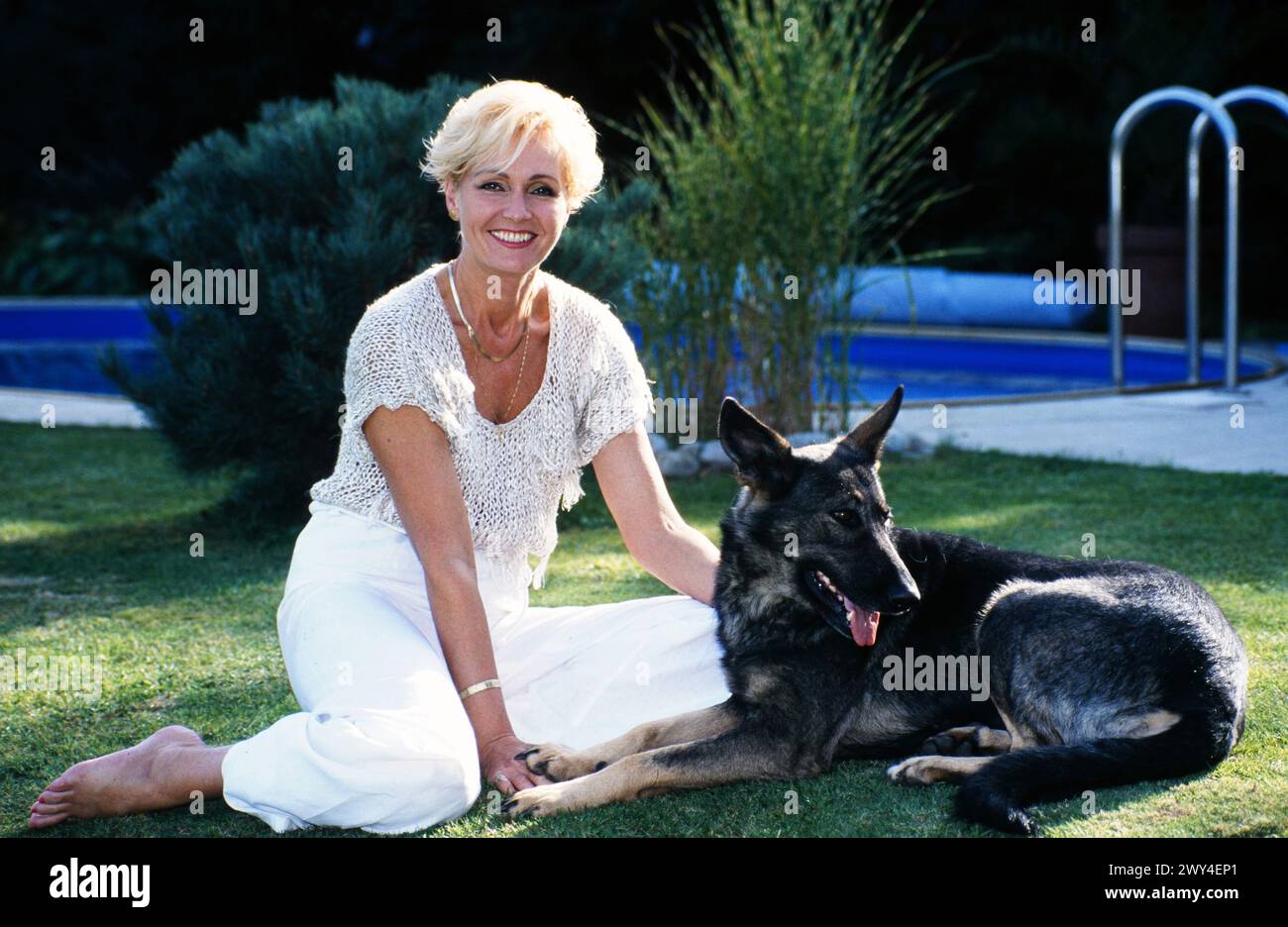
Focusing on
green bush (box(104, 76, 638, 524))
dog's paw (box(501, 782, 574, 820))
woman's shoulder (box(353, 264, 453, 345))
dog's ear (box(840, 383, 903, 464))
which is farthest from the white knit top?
green bush (box(104, 76, 638, 524))

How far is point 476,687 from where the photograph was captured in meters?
3.58

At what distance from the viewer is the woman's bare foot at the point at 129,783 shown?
330 centimetres

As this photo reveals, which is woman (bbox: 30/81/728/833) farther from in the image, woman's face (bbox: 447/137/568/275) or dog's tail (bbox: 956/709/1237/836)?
dog's tail (bbox: 956/709/1237/836)

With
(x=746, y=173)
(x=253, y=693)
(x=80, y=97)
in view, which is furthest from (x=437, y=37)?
(x=253, y=693)

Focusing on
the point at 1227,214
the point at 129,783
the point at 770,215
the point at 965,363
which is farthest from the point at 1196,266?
the point at 129,783

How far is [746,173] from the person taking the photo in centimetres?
763

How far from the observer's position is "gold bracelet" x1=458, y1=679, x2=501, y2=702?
358cm

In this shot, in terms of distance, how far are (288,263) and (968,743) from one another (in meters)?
4.13

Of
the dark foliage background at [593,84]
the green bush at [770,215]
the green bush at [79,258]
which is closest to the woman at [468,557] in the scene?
the green bush at [770,215]

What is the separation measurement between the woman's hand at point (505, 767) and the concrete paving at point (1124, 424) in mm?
4723

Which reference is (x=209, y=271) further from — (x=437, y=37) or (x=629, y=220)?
(x=437, y=37)

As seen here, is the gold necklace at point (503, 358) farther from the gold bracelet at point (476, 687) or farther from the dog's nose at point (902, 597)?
the dog's nose at point (902, 597)

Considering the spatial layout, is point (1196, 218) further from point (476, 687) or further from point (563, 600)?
point (476, 687)

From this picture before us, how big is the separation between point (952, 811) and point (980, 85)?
14.5 m
